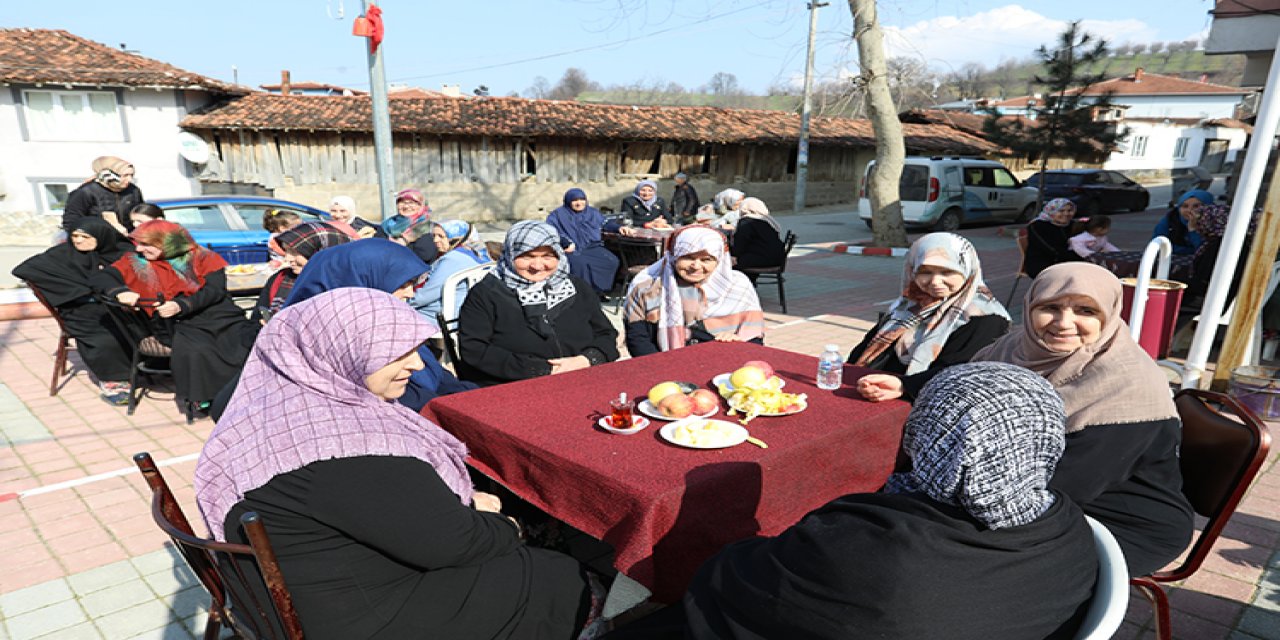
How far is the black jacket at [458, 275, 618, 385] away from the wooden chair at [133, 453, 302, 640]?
1.81 m

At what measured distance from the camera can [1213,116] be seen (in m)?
48.7

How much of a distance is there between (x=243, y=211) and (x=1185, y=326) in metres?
10.9

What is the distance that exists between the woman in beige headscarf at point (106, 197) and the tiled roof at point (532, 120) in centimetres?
928

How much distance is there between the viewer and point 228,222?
928 cm

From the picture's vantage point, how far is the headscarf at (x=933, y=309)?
10.7 feet

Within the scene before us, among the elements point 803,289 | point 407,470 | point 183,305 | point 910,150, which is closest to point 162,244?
point 183,305

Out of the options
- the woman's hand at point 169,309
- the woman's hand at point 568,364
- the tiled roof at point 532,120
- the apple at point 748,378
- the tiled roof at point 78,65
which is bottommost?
the woman's hand at point 169,309

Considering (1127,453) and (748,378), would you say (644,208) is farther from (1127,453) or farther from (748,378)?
(1127,453)

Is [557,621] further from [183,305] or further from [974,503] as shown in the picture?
[183,305]

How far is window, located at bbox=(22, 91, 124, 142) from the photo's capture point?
15305 mm

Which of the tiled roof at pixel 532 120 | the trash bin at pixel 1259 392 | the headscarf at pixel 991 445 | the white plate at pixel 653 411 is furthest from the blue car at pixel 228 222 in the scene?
the trash bin at pixel 1259 392

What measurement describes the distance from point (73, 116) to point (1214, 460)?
20310 mm

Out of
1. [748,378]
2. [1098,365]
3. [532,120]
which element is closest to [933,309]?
[1098,365]

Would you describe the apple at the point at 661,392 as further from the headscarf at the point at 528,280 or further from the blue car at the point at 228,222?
the blue car at the point at 228,222
